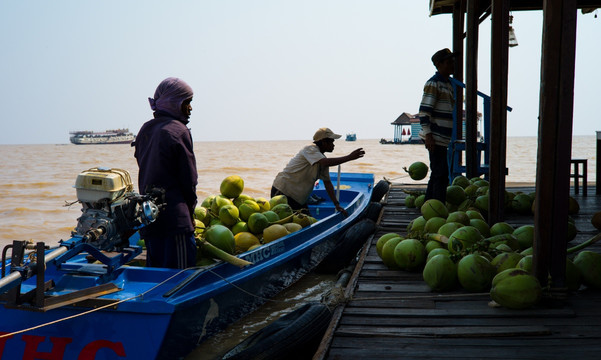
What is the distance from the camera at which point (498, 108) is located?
528cm

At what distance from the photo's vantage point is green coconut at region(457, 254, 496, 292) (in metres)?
3.52

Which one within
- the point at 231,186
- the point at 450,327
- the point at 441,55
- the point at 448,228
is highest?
the point at 441,55

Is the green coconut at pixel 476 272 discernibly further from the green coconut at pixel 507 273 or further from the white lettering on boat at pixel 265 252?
the white lettering on boat at pixel 265 252

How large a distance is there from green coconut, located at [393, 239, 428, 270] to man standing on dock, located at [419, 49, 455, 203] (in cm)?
206

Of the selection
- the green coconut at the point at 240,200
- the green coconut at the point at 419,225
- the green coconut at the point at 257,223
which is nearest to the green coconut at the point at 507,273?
the green coconut at the point at 419,225

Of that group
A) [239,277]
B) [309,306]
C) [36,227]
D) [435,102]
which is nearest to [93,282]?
[239,277]

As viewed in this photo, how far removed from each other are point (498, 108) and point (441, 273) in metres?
2.33

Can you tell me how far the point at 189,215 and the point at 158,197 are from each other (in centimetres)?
34

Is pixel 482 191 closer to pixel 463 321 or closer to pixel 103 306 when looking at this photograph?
pixel 463 321

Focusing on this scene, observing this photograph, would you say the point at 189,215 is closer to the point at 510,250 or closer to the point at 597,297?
the point at 510,250

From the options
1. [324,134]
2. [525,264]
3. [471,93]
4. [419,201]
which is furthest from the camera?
A: [471,93]

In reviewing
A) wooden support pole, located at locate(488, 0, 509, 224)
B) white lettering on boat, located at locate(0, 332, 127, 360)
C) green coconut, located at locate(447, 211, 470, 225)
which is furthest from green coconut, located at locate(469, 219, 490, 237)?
white lettering on boat, located at locate(0, 332, 127, 360)

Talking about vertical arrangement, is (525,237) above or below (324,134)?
below

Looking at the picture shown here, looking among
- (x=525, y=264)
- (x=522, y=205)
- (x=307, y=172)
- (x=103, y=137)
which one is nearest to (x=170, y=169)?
(x=525, y=264)
